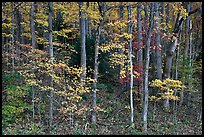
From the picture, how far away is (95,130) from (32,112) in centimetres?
327

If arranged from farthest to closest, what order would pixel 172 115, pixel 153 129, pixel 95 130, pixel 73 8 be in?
pixel 73 8 < pixel 172 115 < pixel 153 129 < pixel 95 130

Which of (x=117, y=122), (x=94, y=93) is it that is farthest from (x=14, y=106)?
(x=117, y=122)

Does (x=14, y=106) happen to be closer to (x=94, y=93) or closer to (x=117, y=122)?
(x=94, y=93)

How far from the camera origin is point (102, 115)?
12.7 m

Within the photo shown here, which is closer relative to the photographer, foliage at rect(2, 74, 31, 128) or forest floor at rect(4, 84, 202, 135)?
forest floor at rect(4, 84, 202, 135)

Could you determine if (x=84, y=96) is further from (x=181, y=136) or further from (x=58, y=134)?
(x=181, y=136)

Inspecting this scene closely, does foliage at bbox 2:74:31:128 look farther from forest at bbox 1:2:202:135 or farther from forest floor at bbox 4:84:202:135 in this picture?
forest floor at bbox 4:84:202:135

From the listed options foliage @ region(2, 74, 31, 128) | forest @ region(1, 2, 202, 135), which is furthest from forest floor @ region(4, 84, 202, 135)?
foliage @ region(2, 74, 31, 128)

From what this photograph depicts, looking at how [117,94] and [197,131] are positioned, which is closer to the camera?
[197,131]

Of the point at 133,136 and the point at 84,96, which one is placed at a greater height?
the point at 84,96

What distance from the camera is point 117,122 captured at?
12086mm

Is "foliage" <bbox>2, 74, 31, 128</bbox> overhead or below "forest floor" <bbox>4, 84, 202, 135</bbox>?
overhead

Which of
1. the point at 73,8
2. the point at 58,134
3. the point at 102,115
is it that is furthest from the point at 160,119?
the point at 73,8

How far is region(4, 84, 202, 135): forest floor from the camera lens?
10.5 meters
